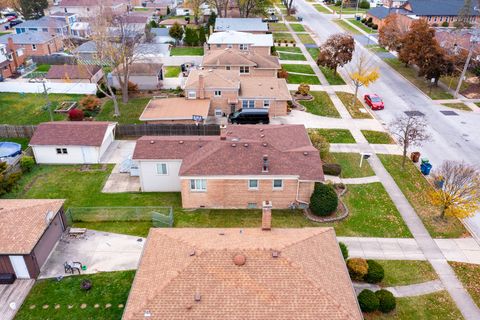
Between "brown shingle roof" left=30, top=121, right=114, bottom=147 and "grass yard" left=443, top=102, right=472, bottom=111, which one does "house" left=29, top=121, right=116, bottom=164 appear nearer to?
"brown shingle roof" left=30, top=121, right=114, bottom=147

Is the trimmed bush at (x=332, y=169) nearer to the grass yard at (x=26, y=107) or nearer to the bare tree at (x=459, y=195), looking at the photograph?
the bare tree at (x=459, y=195)

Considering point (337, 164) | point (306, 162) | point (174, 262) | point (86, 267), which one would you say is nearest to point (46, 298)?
point (86, 267)

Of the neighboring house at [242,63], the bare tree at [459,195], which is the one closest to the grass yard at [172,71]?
the neighboring house at [242,63]

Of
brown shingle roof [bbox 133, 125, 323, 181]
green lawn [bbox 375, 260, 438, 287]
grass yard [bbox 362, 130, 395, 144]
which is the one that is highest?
brown shingle roof [bbox 133, 125, 323, 181]

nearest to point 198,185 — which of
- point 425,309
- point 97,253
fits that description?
point 97,253

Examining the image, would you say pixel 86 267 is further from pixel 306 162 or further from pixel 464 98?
pixel 464 98

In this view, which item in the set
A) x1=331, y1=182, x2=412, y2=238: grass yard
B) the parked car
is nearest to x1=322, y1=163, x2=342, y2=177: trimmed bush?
x1=331, y1=182, x2=412, y2=238: grass yard

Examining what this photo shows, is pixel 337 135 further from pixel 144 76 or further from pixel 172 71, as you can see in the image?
pixel 172 71
